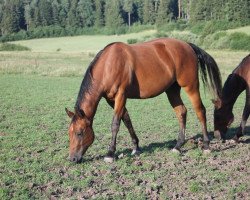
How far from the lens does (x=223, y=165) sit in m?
6.82

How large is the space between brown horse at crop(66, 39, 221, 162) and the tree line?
228ft

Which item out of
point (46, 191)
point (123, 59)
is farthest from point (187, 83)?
point (46, 191)

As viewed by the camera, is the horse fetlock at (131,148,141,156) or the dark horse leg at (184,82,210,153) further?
the dark horse leg at (184,82,210,153)

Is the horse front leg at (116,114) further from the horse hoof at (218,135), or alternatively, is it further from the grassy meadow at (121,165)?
the horse hoof at (218,135)

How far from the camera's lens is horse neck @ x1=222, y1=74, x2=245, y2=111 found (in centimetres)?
874

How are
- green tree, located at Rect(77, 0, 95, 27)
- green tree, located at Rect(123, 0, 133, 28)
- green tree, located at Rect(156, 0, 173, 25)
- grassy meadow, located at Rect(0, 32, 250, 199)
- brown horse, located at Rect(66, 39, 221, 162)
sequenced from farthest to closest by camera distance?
green tree, located at Rect(77, 0, 95, 27)
green tree, located at Rect(123, 0, 133, 28)
green tree, located at Rect(156, 0, 173, 25)
brown horse, located at Rect(66, 39, 221, 162)
grassy meadow, located at Rect(0, 32, 250, 199)

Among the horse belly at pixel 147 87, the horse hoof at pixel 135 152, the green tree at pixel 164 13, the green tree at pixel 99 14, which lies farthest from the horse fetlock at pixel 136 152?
the green tree at pixel 99 14

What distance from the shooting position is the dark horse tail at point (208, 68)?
8242mm

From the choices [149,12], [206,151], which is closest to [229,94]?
[206,151]

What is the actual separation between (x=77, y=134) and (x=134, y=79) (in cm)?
157

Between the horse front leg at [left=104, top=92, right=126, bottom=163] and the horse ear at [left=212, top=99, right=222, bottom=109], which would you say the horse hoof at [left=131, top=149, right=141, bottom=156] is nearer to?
the horse front leg at [left=104, top=92, right=126, bottom=163]

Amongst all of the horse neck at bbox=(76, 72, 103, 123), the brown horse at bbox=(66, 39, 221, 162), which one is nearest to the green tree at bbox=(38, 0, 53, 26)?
the brown horse at bbox=(66, 39, 221, 162)

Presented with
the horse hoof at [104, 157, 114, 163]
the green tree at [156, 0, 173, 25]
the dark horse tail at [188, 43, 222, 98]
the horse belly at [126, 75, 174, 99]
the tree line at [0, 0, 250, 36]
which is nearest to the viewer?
the horse hoof at [104, 157, 114, 163]

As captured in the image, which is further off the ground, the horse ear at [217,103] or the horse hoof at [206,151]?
the horse ear at [217,103]
